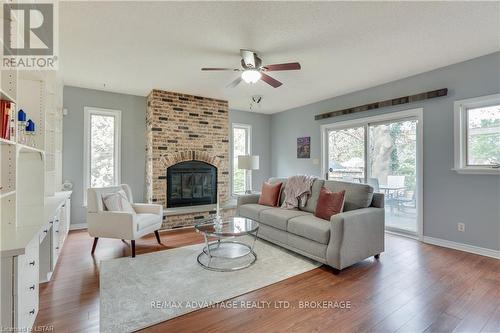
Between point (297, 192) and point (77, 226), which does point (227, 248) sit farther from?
point (77, 226)

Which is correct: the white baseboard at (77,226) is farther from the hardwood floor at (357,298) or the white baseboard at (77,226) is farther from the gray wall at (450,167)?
the gray wall at (450,167)

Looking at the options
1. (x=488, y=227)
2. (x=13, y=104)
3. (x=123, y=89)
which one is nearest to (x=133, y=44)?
(x=13, y=104)

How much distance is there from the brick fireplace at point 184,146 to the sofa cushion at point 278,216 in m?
1.60

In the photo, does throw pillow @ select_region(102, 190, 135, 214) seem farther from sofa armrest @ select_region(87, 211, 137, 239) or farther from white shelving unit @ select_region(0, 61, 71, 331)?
white shelving unit @ select_region(0, 61, 71, 331)

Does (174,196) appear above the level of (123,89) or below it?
below

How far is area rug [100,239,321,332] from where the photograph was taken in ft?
6.54

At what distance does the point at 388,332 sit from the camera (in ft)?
5.90

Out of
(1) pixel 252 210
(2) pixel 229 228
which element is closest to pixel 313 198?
(1) pixel 252 210

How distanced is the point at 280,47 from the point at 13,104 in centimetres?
257

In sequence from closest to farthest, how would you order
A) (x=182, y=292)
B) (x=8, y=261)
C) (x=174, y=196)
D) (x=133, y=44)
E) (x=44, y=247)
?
(x=8, y=261)
(x=182, y=292)
(x=44, y=247)
(x=133, y=44)
(x=174, y=196)

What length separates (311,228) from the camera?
9.77 ft

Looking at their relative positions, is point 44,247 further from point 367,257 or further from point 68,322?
point 367,257
